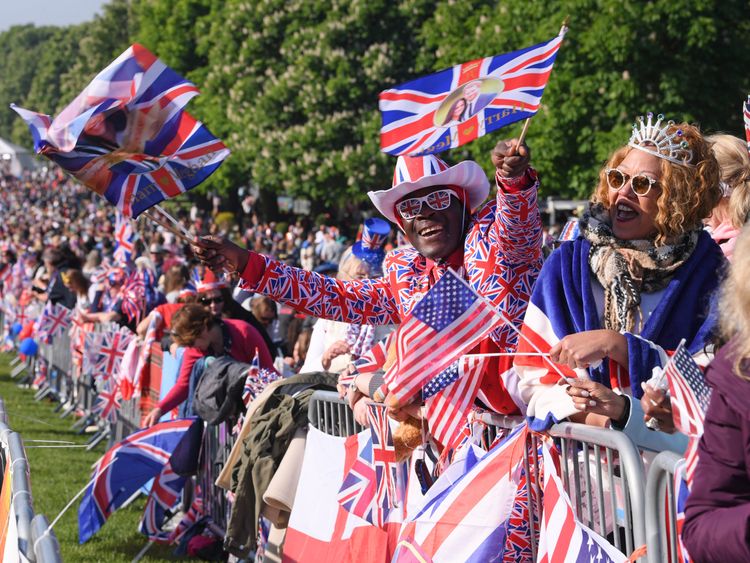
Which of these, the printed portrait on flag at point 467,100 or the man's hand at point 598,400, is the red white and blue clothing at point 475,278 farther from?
the man's hand at point 598,400

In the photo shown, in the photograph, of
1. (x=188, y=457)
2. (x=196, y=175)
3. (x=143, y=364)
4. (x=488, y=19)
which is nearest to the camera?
(x=196, y=175)

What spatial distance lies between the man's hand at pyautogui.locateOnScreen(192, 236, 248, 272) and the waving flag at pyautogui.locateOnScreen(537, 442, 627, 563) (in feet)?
6.04

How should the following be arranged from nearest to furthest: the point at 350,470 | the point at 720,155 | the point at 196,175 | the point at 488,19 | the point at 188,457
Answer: the point at 720,155, the point at 350,470, the point at 196,175, the point at 188,457, the point at 488,19

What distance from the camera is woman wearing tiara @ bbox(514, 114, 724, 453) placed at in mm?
3482

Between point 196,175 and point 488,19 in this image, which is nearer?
point 196,175

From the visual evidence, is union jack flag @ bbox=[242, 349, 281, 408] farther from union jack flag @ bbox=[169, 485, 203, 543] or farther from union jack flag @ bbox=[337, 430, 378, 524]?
union jack flag @ bbox=[337, 430, 378, 524]

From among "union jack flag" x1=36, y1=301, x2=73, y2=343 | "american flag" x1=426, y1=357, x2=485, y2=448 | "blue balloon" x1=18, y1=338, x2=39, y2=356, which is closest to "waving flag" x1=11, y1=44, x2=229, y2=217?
"american flag" x1=426, y1=357, x2=485, y2=448

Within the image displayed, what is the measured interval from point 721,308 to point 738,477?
33 centimetres

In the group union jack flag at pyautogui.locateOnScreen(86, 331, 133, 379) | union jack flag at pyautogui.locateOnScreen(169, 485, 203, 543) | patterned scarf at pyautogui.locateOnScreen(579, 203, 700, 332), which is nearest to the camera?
patterned scarf at pyautogui.locateOnScreen(579, 203, 700, 332)

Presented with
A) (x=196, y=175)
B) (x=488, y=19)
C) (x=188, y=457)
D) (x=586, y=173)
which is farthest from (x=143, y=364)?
(x=488, y=19)

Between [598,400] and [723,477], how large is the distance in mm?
965

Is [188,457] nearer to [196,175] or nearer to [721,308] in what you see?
[196,175]

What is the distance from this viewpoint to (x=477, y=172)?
4797 millimetres

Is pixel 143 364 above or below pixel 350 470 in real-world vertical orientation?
below
